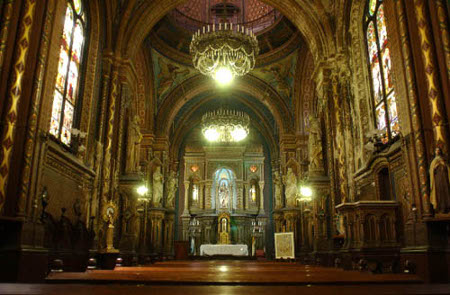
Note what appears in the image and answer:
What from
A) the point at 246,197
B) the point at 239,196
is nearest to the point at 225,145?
the point at 239,196

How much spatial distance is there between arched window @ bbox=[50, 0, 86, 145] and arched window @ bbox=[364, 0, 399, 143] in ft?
27.0

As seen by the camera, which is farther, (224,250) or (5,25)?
(224,250)

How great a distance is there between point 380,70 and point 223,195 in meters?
16.2

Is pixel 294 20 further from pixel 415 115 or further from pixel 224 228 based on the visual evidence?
pixel 224 228

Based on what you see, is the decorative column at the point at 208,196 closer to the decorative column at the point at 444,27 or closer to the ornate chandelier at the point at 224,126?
the ornate chandelier at the point at 224,126

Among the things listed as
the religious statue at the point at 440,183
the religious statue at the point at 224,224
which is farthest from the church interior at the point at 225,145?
the religious statue at the point at 224,224

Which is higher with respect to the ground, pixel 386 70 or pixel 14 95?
pixel 386 70

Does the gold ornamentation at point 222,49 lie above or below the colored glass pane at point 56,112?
above

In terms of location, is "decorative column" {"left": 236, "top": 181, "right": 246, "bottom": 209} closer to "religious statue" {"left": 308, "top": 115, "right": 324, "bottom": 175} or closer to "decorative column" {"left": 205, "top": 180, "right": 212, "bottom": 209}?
"decorative column" {"left": 205, "top": 180, "right": 212, "bottom": 209}

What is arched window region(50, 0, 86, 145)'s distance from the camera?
30.8ft

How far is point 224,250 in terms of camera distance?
20797mm

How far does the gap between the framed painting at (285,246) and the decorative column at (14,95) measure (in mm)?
12483

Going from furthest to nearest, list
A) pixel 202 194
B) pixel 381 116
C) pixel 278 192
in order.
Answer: pixel 202 194 < pixel 278 192 < pixel 381 116

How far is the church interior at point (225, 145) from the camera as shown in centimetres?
623
